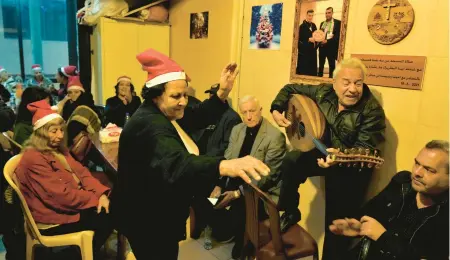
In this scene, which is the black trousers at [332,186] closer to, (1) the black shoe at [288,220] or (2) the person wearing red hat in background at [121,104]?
(1) the black shoe at [288,220]

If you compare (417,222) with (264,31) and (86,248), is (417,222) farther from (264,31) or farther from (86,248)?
(264,31)

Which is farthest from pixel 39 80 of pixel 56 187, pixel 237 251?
pixel 237 251

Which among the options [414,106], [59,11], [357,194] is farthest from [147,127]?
[59,11]

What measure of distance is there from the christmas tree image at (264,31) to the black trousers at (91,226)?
6.75ft

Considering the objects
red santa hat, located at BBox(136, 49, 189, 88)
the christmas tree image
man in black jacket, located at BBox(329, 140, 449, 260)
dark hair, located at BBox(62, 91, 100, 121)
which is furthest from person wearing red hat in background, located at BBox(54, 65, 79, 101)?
man in black jacket, located at BBox(329, 140, 449, 260)

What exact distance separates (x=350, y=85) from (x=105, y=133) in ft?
7.17

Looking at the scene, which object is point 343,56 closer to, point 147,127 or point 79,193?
point 147,127

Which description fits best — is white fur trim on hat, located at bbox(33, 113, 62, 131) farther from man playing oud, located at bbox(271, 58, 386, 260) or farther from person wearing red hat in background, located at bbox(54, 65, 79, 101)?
person wearing red hat in background, located at bbox(54, 65, 79, 101)

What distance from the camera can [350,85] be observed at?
6.77 feet

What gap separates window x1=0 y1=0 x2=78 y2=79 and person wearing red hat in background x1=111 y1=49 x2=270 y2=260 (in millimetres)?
5231

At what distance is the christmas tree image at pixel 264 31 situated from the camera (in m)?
3.19

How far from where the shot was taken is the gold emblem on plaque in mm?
2129

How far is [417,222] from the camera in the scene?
1579 millimetres

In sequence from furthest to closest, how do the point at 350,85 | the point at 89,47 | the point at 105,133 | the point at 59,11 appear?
the point at 59,11 < the point at 89,47 < the point at 105,133 < the point at 350,85
